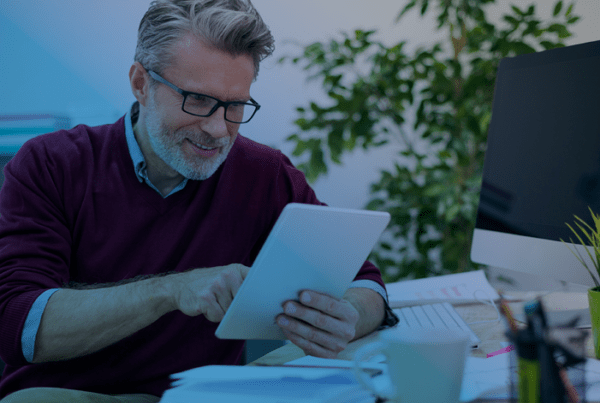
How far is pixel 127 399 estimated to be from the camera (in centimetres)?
87

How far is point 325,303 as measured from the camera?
73cm

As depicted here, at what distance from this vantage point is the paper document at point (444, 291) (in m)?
1.12

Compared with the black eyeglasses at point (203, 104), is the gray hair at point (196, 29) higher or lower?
higher

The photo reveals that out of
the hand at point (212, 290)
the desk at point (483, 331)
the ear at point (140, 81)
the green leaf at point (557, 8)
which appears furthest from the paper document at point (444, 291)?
the green leaf at point (557, 8)

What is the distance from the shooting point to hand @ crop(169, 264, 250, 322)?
735 millimetres

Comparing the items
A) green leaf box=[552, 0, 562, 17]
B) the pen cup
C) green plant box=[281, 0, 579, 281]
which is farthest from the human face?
green leaf box=[552, 0, 562, 17]

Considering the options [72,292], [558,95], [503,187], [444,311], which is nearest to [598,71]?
[558,95]

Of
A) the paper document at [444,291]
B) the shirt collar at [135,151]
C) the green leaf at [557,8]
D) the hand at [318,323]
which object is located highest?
the green leaf at [557,8]

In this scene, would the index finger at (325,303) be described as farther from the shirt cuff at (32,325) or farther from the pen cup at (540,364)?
the shirt cuff at (32,325)

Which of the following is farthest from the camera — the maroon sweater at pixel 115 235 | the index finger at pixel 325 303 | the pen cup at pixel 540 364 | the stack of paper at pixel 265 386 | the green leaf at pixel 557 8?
the green leaf at pixel 557 8

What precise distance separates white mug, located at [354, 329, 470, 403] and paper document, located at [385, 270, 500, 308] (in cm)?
69

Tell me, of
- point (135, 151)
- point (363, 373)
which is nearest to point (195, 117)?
point (135, 151)

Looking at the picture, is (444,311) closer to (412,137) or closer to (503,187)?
(503,187)

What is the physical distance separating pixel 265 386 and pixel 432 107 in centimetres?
155
